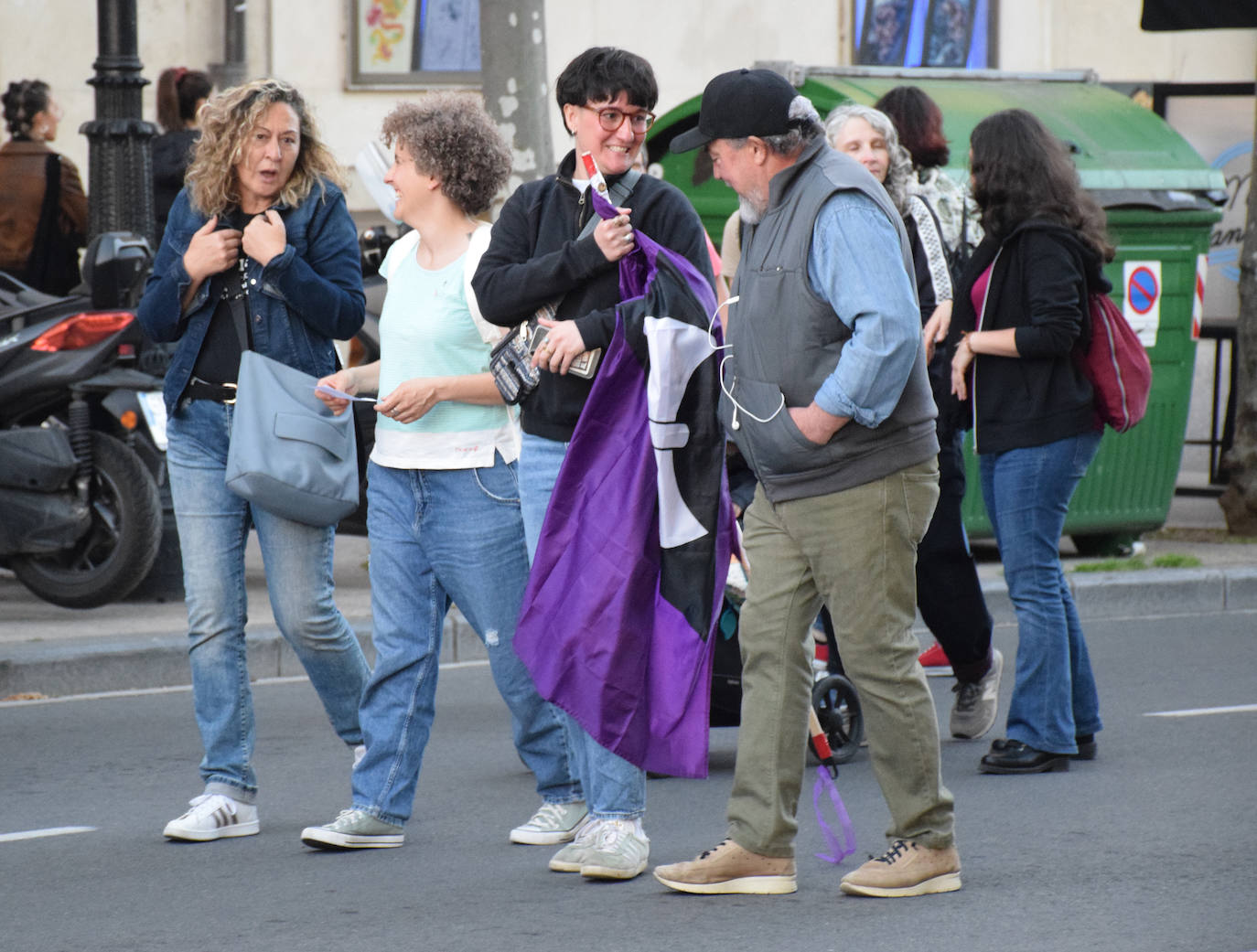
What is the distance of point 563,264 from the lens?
4.71m

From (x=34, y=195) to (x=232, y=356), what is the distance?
19.9 ft

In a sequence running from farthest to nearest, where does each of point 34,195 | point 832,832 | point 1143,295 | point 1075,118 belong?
point 34,195 < point 1075,118 < point 1143,295 < point 832,832

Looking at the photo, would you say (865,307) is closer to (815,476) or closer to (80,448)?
(815,476)

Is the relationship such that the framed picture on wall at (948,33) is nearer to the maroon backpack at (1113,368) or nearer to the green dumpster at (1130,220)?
the green dumpster at (1130,220)

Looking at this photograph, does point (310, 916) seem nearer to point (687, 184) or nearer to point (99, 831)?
point (99, 831)

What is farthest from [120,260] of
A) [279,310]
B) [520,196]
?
[520,196]

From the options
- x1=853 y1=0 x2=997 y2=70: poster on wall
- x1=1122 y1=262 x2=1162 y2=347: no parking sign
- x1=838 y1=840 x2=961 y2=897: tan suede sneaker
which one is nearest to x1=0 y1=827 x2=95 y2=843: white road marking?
x1=838 y1=840 x2=961 y2=897: tan suede sneaker

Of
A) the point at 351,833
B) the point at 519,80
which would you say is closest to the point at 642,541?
the point at 351,833

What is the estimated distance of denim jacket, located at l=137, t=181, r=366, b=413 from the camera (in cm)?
524

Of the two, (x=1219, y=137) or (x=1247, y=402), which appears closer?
(x=1247, y=402)

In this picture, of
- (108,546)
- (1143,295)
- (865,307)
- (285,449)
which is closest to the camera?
(865,307)

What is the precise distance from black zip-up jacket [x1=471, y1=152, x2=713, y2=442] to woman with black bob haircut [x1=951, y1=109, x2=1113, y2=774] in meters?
1.49

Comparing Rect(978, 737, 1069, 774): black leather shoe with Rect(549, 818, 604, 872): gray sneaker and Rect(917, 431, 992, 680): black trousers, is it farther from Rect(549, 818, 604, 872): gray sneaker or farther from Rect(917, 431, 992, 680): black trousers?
Rect(549, 818, 604, 872): gray sneaker

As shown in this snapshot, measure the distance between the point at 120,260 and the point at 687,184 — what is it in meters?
3.64
